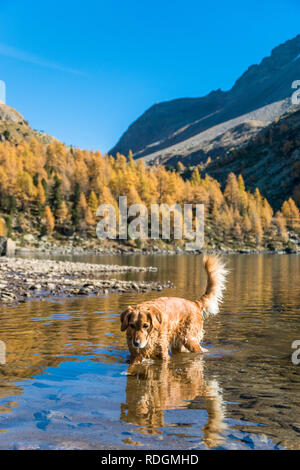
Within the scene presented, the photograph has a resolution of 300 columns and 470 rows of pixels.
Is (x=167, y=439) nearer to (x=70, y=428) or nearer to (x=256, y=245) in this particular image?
(x=70, y=428)

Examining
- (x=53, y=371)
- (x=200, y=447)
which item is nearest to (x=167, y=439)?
(x=200, y=447)

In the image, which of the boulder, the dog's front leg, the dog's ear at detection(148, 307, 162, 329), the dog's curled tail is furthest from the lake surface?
the boulder

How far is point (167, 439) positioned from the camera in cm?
534

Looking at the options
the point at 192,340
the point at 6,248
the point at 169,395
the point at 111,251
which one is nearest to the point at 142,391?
the point at 169,395

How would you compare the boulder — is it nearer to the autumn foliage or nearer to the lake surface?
the autumn foliage

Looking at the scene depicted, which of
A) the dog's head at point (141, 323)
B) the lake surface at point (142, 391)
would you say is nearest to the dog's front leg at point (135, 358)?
the lake surface at point (142, 391)

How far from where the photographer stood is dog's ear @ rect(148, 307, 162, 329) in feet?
27.2

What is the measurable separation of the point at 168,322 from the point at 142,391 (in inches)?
75.0

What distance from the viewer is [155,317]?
8.41m

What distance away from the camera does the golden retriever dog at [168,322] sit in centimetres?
827

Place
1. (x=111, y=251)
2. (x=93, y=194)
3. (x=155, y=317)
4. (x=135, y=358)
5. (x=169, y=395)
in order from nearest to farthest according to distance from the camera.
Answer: (x=169, y=395) → (x=155, y=317) → (x=135, y=358) → (x=111, y=251) → (x=93, y=194)

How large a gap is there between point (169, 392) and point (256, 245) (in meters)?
127

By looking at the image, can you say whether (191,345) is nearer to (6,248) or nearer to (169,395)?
(169,395)

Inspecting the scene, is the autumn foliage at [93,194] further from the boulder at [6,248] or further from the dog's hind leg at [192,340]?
the dog's hind leg at [192,340]
